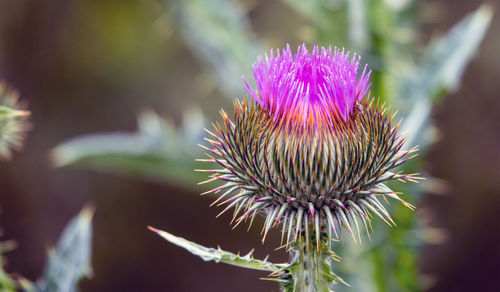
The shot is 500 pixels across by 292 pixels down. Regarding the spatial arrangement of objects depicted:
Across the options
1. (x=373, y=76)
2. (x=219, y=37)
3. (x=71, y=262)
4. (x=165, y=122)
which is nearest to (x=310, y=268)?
(x=71, y=262)

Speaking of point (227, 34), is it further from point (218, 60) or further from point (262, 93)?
point (262, 93)

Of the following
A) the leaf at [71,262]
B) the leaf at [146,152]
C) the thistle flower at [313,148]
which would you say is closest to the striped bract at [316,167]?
the thistle flower at [313,148]

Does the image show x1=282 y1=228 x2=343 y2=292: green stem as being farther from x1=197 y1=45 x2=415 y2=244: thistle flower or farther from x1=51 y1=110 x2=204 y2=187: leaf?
x1=51 y1=110 x2=204 y2=187: leaf

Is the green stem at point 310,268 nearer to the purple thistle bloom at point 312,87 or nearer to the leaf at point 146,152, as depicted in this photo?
the purple thistle bloom at point 312,87

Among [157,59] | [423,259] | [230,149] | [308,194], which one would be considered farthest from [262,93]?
[157,59]

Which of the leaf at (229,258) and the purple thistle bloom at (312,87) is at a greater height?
the purple thistle bloom at (312,87)

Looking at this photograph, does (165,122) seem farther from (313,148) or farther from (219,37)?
(313,148)
